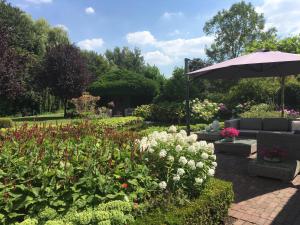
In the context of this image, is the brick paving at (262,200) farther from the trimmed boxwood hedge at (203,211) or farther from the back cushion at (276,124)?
the back cushion at (276,124)

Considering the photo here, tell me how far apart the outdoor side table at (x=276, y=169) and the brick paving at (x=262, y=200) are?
100mm

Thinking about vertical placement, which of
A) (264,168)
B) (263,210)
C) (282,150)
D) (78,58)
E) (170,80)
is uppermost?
(78,58)

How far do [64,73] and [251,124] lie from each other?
571 inches

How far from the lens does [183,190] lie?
295cm

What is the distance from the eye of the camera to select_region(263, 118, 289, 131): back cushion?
818 centimetres

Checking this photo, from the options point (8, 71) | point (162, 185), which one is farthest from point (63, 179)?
point (8, 71)

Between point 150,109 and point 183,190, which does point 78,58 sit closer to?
point 150,109

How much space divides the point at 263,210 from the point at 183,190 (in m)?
1.48

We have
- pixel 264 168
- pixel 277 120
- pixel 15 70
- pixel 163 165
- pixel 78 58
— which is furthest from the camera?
pixel 78 58

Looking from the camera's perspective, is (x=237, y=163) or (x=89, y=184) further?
(x=237, y=163)

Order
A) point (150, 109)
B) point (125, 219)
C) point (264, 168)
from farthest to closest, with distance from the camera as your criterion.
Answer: point (150, 109) < point (264, 168) < point (125, 219)

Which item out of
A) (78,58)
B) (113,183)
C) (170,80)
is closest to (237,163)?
(113,183)

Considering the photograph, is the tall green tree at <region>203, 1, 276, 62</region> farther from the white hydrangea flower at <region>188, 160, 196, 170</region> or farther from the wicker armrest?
the white hydrangea flower at <region>188, 160, 196, 170</region>

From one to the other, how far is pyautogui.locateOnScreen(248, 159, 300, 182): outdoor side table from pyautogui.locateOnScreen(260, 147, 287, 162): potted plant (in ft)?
0.27
